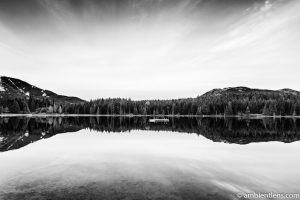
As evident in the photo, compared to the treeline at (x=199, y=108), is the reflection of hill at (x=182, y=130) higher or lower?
lower

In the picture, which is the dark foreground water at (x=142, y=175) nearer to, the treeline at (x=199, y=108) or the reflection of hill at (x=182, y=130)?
the reflection of hill at (x=182, y=130)

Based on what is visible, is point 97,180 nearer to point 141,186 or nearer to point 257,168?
point 141,186

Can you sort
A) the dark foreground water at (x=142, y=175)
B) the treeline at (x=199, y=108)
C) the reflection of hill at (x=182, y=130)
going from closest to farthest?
the dark foreground water at (x=142, y=175) → the reflection of hill at (x=182, y=130) → the treeline at (x=199, y=108)

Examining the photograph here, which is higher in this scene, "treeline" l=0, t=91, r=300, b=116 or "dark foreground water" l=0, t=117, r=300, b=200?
"treeline" l=0, t=91, r=300, b=116

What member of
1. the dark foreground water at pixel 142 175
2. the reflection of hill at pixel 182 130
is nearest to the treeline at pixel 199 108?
the reflection of hill at pixel 182 130

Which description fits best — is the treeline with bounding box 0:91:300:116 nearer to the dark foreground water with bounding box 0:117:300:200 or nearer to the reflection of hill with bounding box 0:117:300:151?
the reflection of hill with bounding box 0:117:300:151

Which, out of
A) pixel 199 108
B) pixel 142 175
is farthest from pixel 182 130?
pixel 199 108

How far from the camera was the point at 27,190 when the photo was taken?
485 inches

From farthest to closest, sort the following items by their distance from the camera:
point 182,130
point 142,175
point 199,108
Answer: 1. point 199,108
2. point 182,130
3. point 142,175

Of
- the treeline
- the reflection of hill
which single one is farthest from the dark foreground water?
the treeline

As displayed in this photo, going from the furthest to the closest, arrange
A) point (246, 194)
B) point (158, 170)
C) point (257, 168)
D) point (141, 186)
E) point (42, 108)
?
point (42, 108), point (257, 168), point (158, 170), point (141, 186), point (246, 194)

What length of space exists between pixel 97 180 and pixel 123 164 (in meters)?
4.96

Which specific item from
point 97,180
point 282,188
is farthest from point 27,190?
point 282,188

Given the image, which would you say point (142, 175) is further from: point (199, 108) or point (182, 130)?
point (199, 108)
